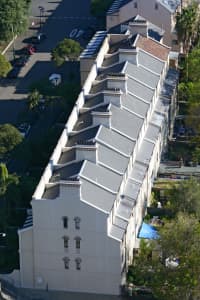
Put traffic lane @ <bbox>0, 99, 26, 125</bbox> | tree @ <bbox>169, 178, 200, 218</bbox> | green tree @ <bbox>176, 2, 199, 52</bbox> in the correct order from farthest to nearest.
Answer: green tree @ <bbox>176, 2, 199, 52</bbox> < traffic lane @ <bbox>0, 99, 26, 125</bbox> < tree @ <bbox>169, 178, 200, 218</bbox>

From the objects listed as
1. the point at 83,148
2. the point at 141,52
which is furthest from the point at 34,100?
the point at 83,148

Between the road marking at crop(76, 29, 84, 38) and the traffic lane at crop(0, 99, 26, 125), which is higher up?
the road marking at crop(76, 29, 84, 38)

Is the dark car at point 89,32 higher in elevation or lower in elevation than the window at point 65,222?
higher

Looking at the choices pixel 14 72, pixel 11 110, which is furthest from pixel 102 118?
pixel 14 72

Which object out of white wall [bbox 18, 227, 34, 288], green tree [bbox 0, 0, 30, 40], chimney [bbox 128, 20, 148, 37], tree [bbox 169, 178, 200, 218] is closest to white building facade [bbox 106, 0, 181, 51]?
chimney [bbox 128, 20, 148, 37]

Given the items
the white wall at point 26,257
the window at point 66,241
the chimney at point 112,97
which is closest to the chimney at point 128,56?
the chimney at point 112,97

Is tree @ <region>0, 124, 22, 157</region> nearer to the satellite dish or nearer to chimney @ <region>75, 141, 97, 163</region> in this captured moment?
chimney @ <region>75, 141, 97, 163</region>

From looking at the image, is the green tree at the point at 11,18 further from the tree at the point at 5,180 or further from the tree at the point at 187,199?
the tree at the point at 187,199

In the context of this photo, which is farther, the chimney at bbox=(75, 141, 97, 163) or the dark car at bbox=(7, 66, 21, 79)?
the dark car at bbox=(7, 66, 21, 79)
